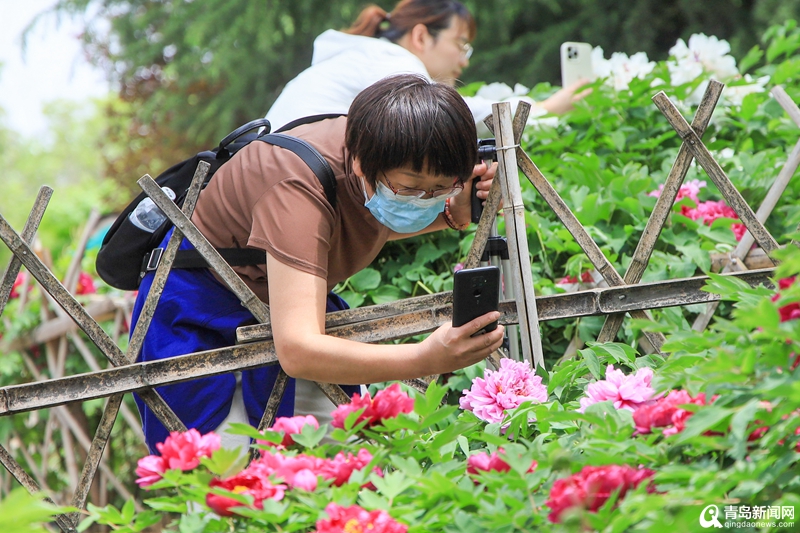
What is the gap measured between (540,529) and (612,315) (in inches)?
40.8

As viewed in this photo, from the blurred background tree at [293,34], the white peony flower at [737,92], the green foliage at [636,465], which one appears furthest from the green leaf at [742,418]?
the blurred background tree at [293,34]

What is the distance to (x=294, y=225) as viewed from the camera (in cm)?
163

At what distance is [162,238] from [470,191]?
2.73 feet

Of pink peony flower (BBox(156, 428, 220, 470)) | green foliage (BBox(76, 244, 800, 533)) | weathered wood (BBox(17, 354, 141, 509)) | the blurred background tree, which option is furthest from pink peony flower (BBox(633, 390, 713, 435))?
the blurred background tree

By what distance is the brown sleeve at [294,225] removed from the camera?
1612mm

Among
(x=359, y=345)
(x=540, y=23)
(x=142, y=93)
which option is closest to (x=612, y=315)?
(x=359, y=345)

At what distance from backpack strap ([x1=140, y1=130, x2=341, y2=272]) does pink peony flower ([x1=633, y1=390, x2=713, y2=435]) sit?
84 cm

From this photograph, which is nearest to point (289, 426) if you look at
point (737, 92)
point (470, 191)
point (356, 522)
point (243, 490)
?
point (243, 490)

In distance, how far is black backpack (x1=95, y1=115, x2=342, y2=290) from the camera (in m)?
1.94

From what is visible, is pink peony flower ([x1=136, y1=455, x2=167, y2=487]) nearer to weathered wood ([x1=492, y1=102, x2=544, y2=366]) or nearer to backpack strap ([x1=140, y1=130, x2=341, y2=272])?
backpack strap ([x1=140, y1=130, x2=341, y2=272])

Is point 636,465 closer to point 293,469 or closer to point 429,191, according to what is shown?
point 293,469

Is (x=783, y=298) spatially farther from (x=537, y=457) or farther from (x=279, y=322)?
(x=279, y=322)

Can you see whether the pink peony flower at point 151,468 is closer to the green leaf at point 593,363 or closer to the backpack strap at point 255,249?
the backpack strap at point 255,249

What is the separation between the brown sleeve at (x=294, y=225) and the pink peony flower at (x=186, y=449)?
0.51 meters
